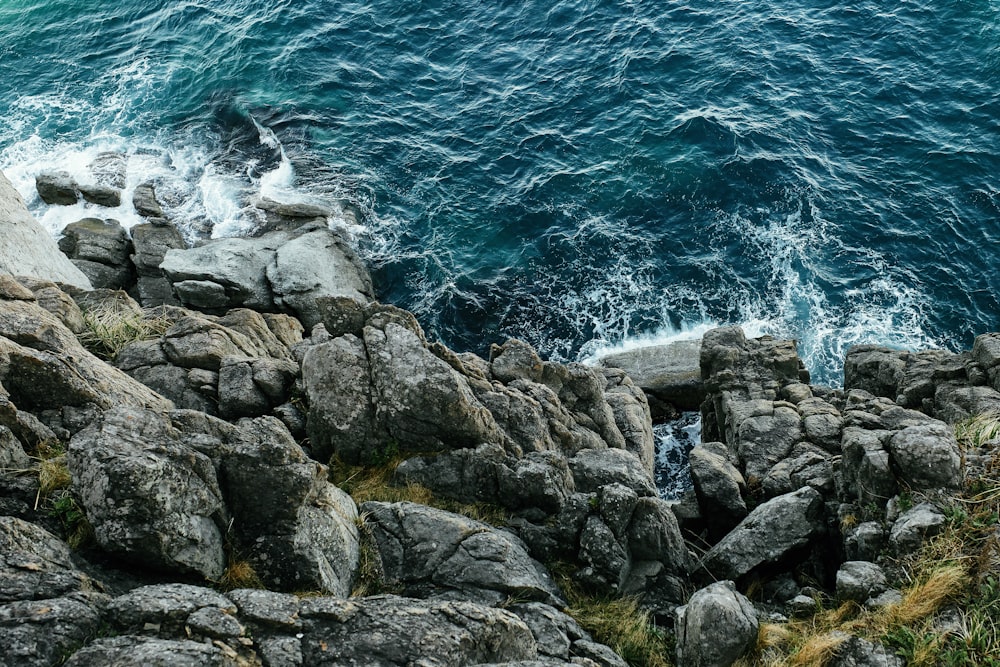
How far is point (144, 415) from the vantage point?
1260 centimetres

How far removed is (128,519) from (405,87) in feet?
131

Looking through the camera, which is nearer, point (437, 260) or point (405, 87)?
point (437, 260)

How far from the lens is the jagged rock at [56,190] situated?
39188 millimetres

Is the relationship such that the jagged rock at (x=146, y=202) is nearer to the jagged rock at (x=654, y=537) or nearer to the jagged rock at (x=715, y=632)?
the jagged rock at (x=654, y=537)

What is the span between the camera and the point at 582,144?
137 feet

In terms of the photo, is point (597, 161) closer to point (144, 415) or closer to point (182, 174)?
point (182, 174)

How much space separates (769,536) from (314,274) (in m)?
22.4

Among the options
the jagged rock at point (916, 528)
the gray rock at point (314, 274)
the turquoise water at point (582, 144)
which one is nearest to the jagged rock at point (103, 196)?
the turquoise water at point (582, 144)

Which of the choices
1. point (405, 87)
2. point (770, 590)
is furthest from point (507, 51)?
point (770, 590)

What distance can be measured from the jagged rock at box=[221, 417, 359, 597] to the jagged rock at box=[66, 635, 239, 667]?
9.05 ft

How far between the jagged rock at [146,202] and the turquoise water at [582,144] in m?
1.02

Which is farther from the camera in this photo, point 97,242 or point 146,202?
point 146,202

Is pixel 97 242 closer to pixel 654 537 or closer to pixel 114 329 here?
pixel 114 329

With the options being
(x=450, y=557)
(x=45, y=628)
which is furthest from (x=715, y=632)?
(x=45, y=628)
